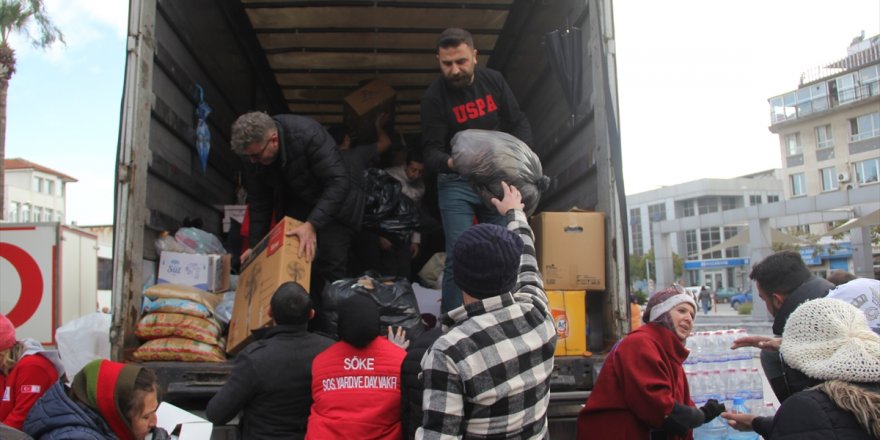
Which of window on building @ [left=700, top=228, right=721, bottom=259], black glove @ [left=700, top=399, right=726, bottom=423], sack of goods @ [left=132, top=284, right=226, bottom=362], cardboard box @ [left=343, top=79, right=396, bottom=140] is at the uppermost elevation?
window on building @ [left=700, top=228, right=721, bottom=259]

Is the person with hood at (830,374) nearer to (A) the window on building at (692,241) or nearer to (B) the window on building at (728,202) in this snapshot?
(B) the window on building at (728,202)

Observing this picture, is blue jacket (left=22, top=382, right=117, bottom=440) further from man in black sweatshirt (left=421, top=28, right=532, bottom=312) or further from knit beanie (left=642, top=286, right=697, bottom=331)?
knit beanie (left=642, top=286, right=697, bottom=331)

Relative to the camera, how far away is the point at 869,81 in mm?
43500

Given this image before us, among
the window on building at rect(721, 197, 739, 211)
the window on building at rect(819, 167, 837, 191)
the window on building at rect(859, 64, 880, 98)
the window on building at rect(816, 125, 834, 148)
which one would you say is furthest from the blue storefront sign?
the window on building at rect(859, 64, 880, 98)

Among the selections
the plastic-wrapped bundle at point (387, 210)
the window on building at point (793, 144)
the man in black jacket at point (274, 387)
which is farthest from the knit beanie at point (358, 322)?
the window on building at point (793, 144)

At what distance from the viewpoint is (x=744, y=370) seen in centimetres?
514

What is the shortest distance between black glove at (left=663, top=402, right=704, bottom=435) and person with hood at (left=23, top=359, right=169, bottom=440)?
2027mm

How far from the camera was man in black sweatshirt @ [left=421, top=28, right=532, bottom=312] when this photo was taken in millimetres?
3881

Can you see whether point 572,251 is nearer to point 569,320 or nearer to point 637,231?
point 569,320

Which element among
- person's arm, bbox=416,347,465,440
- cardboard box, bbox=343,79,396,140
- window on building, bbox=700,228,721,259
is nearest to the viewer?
person's arm, bbox=416,347,465,440

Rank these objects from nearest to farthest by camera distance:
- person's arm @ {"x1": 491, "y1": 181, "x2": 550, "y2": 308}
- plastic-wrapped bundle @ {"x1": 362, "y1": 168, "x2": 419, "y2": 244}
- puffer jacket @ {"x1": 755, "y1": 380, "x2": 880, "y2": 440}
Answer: puffer jacket @ {"x1": 755, "y1": 380, "x2": 880, "y2": 440}
person's arm @ {"x1": 491, "y1": 181, "x2": 550, "y2": 308}
plastic-wrapped bundle @ {"x1": 362, "y1": 168, "x2": 419, "y2": 244}

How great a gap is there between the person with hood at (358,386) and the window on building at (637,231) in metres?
68.7

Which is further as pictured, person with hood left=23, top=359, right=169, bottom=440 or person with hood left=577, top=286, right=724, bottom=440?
person with hood left=577, top=286, right=724, bottom=440

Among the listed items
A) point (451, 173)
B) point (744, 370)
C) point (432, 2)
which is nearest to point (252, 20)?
point (432, 2)
